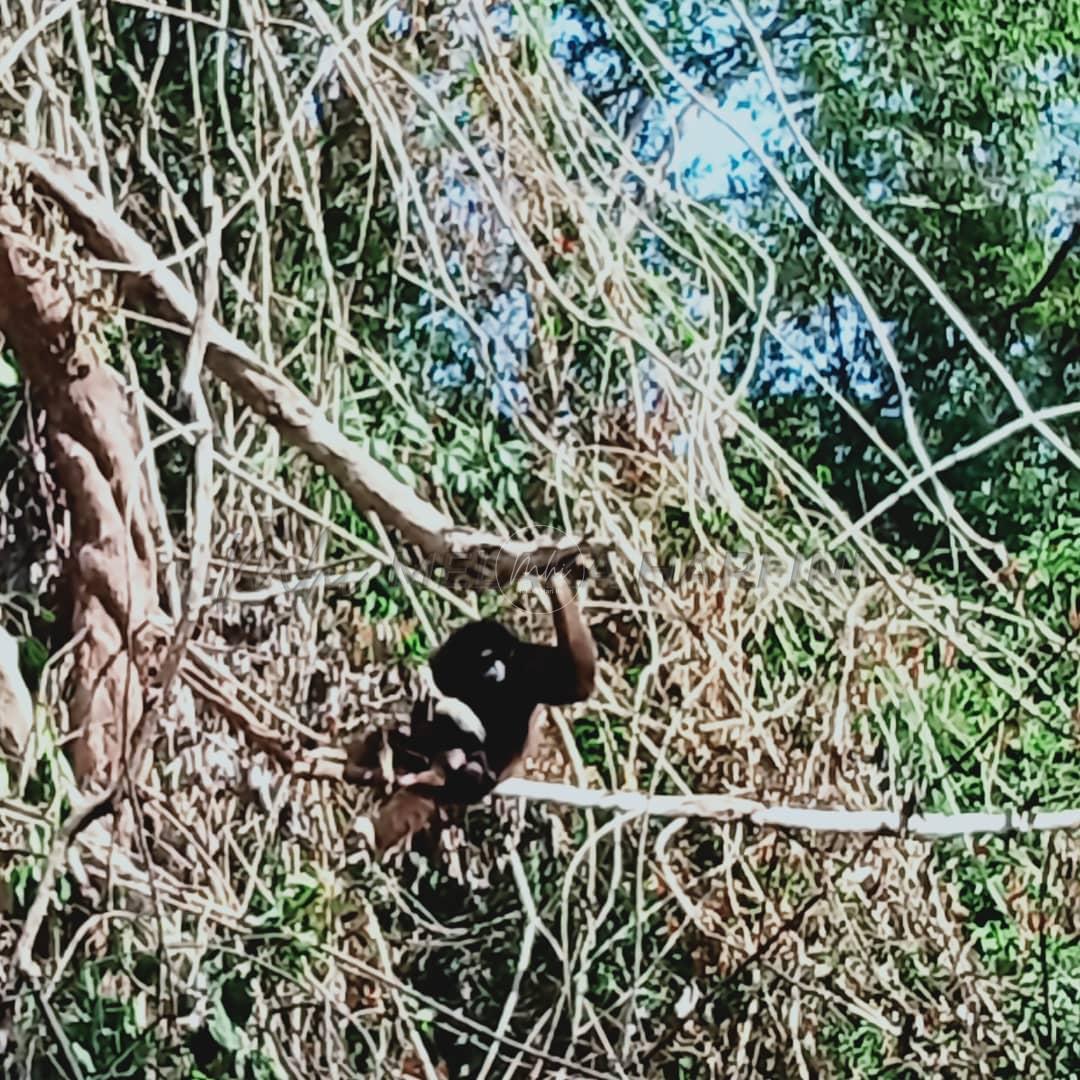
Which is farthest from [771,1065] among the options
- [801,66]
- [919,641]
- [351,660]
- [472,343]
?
[801,66]

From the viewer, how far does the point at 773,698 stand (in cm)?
138

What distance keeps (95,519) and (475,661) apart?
1.12 ft

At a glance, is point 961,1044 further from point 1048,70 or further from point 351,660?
point 1048,70

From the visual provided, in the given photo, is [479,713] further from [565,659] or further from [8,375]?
[8,375]

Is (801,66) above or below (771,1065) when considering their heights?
above

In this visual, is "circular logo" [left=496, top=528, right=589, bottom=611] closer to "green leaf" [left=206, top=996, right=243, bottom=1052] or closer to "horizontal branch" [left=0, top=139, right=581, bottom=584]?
"horizontal branch" [left=0, top=139, right=581, bottom=584]

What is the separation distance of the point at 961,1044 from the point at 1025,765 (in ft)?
0.82

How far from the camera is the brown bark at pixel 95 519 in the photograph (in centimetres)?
121

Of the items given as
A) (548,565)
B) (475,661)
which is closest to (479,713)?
(475,661)

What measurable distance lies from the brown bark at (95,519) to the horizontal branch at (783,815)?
0.32m

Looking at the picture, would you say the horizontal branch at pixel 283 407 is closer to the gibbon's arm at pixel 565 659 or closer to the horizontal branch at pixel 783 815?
the gibbon's arm at pixel 565 659

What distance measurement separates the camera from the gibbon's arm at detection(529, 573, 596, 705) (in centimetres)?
101

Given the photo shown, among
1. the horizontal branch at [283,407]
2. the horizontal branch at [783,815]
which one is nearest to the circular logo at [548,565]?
the horizontal branch at [283,407]

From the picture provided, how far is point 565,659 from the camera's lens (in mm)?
1065
